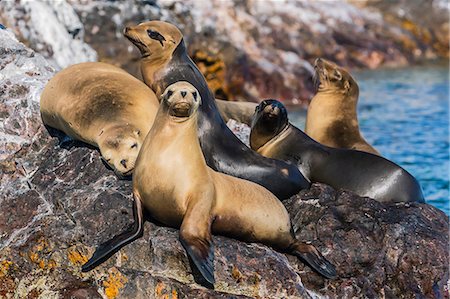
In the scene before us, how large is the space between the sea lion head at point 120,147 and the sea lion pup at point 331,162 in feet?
5.76

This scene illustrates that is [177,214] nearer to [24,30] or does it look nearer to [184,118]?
[184,118]

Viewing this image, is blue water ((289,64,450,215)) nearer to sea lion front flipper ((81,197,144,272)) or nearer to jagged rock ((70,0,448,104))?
jagged rock ((70,0,448,104))

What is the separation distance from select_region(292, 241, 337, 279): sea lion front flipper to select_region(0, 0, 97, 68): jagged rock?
622 centimetres

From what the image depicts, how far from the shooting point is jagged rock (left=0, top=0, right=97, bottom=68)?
10.8 metres

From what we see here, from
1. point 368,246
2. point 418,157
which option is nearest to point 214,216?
point 368,246

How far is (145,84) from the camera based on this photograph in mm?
6891

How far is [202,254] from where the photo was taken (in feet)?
14.8

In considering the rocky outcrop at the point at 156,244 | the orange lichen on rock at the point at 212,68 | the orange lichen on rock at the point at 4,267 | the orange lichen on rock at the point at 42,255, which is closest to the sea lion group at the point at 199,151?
the rocky outcrop at the point at 156,244

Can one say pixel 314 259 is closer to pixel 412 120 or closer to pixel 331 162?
pixel 331 162

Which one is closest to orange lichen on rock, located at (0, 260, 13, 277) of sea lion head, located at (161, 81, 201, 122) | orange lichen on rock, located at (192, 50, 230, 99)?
sea lion head, located at (161, 81, 201, 122)

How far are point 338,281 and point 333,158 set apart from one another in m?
2.03

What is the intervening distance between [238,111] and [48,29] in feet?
11.7

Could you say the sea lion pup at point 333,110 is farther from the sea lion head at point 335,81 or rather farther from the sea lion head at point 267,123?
the sea lion head at point 267,123

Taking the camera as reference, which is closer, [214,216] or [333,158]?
[214,216]
